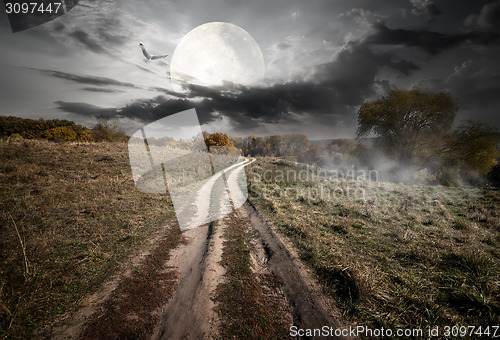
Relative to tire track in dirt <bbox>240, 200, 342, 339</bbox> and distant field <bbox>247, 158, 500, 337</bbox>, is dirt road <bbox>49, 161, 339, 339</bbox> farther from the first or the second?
distant field <bbox>247, 158, 500, 337</bbox>

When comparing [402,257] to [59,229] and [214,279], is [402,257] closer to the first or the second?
[214,279]

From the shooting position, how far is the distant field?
472 centimetres

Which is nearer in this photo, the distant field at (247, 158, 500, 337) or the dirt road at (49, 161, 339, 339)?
the dirt road at (49, 161, 339, 339)

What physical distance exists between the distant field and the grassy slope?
7843mm

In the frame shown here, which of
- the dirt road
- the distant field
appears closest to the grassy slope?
the dirt road

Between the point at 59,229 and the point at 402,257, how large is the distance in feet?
53.2

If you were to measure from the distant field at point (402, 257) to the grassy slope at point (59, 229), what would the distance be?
7843 millimetres

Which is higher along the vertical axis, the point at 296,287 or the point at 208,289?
the point at 208,289

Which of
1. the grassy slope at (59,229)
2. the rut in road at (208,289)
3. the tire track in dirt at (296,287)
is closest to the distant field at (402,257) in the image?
the tire track in dirt at (296,287)

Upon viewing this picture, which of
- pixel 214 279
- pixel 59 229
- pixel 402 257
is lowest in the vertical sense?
pixel 402 257

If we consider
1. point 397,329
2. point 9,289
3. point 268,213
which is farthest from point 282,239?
point 9,289

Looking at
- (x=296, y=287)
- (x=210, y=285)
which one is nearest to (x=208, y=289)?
(x=210, y=285)

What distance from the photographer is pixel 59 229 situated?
29.3ft

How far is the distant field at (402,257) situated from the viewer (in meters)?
4.72
